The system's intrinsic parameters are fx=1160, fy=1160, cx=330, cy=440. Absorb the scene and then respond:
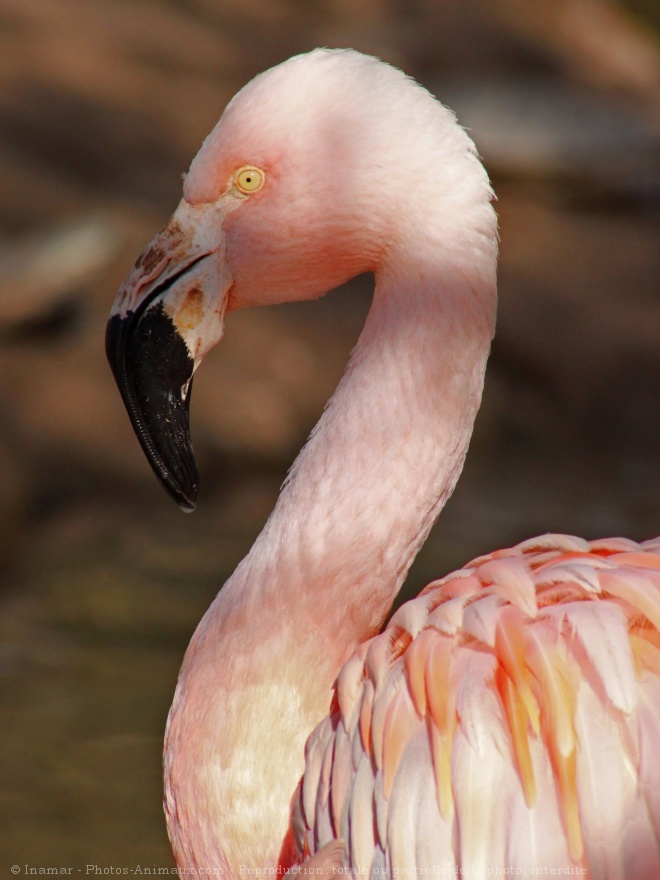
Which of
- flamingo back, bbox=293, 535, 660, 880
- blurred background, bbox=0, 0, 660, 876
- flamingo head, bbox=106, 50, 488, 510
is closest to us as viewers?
flamingo back, bbox=293, 535, 660, 880

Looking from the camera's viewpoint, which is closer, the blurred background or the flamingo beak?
the flamingo beak

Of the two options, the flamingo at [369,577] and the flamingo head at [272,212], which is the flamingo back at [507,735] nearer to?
the flamingo at [369,577]

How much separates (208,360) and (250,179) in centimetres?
411

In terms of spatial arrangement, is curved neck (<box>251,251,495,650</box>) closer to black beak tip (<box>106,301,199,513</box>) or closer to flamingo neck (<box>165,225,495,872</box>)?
flamingo neck (<box>165,225,495,872</box>)

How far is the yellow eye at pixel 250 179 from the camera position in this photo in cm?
196

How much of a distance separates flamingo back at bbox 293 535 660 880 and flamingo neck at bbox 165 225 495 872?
91 mm

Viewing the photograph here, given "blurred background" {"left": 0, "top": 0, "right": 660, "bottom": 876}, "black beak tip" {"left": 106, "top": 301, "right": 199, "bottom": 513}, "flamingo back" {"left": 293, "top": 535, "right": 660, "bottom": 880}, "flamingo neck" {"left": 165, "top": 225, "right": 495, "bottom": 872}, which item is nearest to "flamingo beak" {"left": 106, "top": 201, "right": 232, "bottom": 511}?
"black beak tip" {"left": 106, "top": 301, "right": 199, "bottom": 513}

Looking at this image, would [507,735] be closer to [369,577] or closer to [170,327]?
[369,577]

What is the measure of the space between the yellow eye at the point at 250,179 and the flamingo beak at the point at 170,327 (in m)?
0.06

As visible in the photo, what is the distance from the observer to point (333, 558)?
1.94 m

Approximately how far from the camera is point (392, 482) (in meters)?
1.93

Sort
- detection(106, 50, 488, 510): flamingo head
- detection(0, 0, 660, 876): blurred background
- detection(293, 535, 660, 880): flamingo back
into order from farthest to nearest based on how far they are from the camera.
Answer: detection(0, 0, 660, 876): blurred background → detection(106, 50, 488, 510): flamingo head → detection(293, 535, 660, 880): flamingo back

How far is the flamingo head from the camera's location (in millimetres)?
1877

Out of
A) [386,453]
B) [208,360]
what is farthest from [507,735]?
[208,360]
